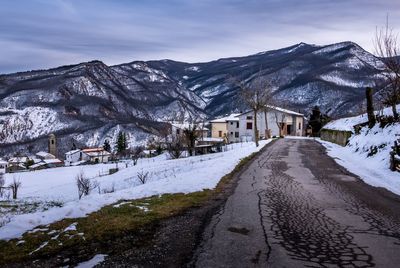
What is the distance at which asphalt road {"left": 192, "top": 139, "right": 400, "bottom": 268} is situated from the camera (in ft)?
19.6

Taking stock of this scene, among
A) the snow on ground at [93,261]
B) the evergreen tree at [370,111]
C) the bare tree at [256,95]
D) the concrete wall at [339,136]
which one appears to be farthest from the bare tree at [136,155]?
the snow on ground at [93,261]

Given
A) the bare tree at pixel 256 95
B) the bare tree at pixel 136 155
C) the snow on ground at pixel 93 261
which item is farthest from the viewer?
the bare tree at pixel 136 155

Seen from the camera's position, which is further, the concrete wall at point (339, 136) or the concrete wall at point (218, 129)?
the concrete wall at point (218, 129)

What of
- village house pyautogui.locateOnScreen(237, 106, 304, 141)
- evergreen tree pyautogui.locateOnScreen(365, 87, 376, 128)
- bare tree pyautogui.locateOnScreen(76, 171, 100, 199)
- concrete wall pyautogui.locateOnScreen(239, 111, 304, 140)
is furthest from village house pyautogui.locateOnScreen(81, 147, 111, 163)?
evergreen tree pyautogui.locateOnScreen(365, 87, 376, 128)

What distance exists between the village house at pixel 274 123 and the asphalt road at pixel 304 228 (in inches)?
2779

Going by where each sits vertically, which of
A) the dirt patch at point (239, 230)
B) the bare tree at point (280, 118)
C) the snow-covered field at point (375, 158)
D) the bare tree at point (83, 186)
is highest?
the bare tree at point (280, 118)

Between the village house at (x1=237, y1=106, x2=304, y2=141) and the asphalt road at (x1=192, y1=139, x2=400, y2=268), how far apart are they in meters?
70.6

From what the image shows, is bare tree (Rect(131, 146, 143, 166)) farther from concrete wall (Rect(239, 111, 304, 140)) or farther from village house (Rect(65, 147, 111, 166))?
concrete wall (Rect(239, 111, 304, 140))

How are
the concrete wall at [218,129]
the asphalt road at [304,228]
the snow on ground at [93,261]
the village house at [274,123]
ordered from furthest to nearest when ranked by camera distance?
the concrete wall at [218,129] → the village house at [274,123] → the asphalt road at [304,228] → the snow on ground at [93,261]

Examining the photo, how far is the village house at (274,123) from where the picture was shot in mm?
84438

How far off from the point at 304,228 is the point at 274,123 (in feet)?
262

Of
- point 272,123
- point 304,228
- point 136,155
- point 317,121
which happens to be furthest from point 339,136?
point 136,155

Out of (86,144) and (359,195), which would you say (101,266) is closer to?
(359,195)

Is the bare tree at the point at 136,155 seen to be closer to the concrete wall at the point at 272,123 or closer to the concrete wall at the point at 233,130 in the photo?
the concrete wall at the point at 233,130
